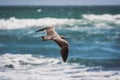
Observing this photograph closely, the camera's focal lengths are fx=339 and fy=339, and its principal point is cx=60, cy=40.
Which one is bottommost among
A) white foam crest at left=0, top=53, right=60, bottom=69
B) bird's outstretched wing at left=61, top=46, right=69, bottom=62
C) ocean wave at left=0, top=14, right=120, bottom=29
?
bird's outstretched wing at left=61, top=46, right=69, bottom=62

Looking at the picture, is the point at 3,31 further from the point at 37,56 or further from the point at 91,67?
the point at 91,67

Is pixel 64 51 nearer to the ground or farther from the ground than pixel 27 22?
nearer to the ground

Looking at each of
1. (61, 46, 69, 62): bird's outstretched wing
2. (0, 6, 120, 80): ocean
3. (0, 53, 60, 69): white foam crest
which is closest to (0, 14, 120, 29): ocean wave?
(0, 6, 120, 80): ocean

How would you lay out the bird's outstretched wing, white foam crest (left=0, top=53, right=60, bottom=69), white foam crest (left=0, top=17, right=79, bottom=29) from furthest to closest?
white foam crest (left=0, top=53, right=60, bottom=69)
white foam crest (left=0, top=17, right=79, bottom=29)
the bird's outstretched wing

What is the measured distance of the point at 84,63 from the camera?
5.90m

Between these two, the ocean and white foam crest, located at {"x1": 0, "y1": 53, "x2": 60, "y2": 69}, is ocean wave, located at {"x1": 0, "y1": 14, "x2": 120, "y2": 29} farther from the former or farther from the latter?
white foam crest, located at {"x1": 0, "y1": 53, "x2": 60, "y2": 69}

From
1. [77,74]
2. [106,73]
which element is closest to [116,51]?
[106,73]

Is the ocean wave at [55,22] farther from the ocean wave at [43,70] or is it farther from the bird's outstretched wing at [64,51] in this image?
the bird's outstretched wing at [64,51]

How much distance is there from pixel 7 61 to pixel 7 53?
0.18 metres

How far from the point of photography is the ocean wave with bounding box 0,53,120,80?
539cm

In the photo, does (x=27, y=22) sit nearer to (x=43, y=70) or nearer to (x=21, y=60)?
(x=21, y=60)

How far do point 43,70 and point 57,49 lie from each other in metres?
0.45

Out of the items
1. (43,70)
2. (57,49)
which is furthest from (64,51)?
(57,49)

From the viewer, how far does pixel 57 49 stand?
5848 millimetres
